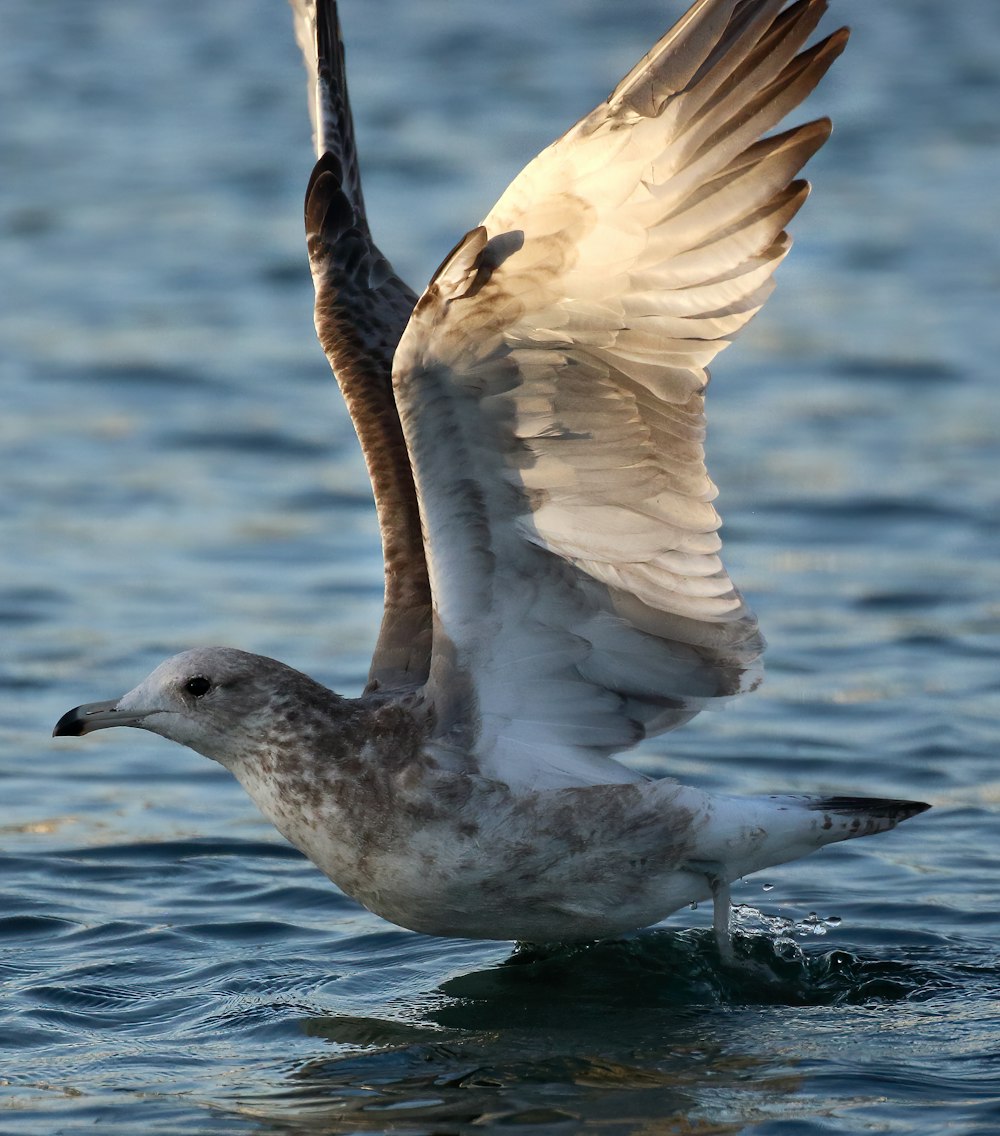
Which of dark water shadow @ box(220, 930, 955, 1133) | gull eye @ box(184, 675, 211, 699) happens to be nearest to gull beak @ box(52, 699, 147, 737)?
gull eye @ box(184, 675, 211, 699)

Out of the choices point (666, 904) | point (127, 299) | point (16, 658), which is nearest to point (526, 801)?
point (666, 904)

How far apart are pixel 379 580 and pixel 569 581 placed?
14.8 ft

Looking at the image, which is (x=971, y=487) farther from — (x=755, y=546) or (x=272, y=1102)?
(x=272, y=1102)

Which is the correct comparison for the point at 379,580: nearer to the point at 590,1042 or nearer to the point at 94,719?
the point at 94,719

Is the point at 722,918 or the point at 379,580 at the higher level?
the point at 379,580

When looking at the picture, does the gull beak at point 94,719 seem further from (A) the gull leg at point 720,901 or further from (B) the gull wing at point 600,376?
(A) the gull leg at point 720,901

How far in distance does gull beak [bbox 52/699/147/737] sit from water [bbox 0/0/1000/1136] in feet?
2.67

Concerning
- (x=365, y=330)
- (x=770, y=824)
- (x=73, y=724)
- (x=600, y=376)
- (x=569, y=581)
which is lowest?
(x=770, y=824)

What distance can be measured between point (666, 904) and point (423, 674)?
1047mm

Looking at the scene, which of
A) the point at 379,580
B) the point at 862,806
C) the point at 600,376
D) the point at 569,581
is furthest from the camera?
the point at 379,580

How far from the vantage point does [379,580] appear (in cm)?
1046

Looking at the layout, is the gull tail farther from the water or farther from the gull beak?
the gull beak

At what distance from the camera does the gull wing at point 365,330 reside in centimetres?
690

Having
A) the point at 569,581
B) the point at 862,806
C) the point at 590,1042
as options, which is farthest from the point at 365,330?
the point at 590,1042
